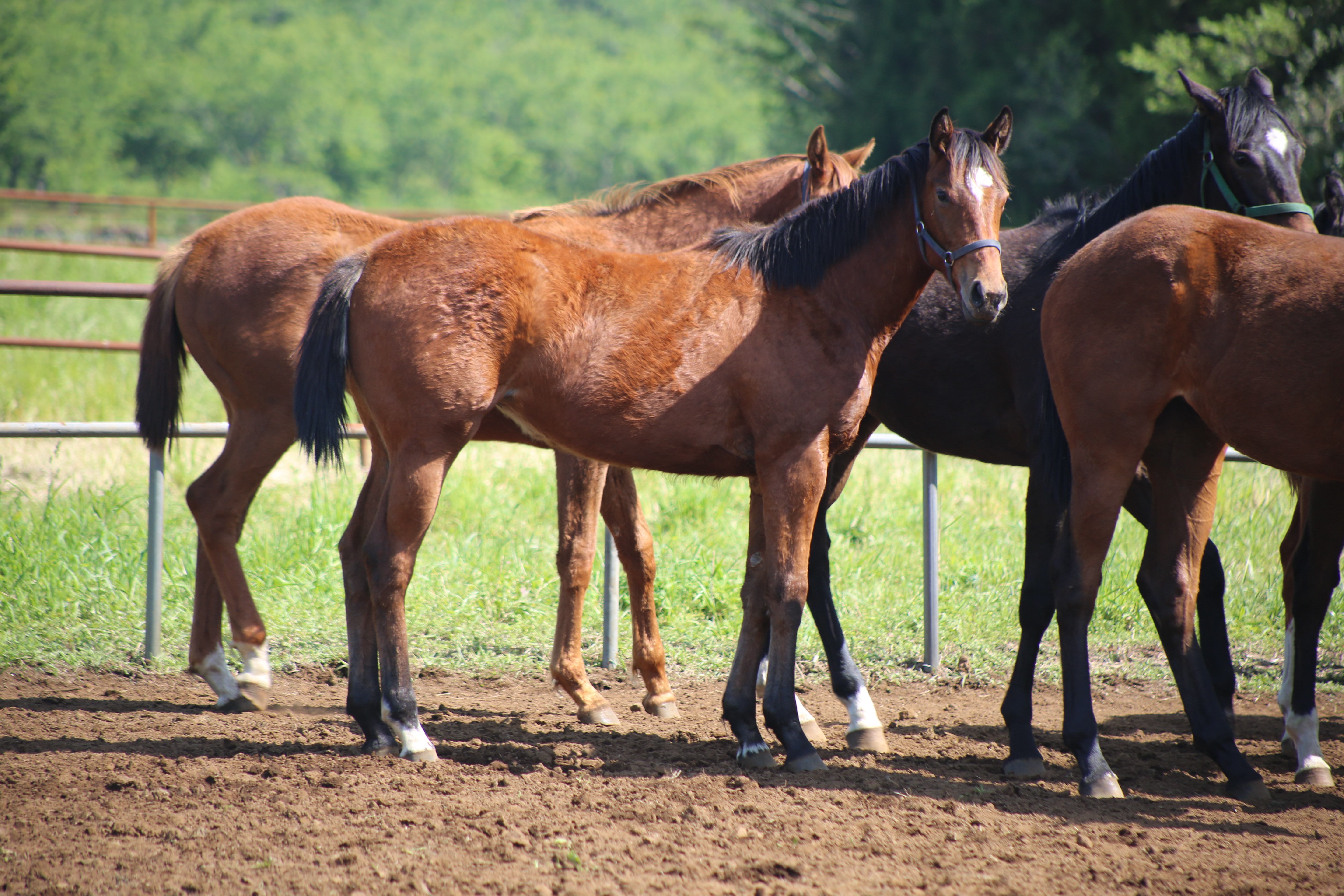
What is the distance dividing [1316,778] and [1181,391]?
148 centimetres

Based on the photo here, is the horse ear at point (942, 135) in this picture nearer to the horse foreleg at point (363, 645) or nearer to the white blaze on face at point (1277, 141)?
the white blaze on face at point (1277, 141)

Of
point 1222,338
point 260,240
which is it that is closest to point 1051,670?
point 1222,338

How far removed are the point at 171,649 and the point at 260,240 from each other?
7.12ft

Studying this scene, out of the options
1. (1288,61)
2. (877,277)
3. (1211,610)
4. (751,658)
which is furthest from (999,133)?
(1288,61)

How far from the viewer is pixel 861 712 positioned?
4.09 metres

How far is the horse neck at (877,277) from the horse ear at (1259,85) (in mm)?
1596

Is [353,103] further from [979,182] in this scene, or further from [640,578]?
[979,182]

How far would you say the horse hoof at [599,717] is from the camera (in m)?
4.30

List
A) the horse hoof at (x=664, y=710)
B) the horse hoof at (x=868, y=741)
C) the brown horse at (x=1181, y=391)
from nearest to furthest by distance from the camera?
the brown horse at (x=1181, y=391), the horse hoof at (x=868, y=741), the horse hoof at (x=664, y=710)

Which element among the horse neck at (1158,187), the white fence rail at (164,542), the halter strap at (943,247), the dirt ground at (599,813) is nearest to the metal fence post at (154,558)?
the white fence rail at (164,542)

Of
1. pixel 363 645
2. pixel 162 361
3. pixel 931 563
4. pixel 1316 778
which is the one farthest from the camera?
pixel 931 563

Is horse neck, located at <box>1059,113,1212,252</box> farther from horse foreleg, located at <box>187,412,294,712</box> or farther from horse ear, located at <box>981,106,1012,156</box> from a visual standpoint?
horse foreleg, located at <box>187,412,294,712</box>

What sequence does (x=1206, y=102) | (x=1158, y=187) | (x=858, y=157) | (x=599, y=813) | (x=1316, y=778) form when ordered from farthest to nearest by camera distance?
(x=858, y=157), (x=1158, y=187), (x=1206, y=102), (x=1316, y=778), (x=599, y=813)

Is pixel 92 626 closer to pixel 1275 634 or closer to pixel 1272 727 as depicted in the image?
pixel 1272 727
